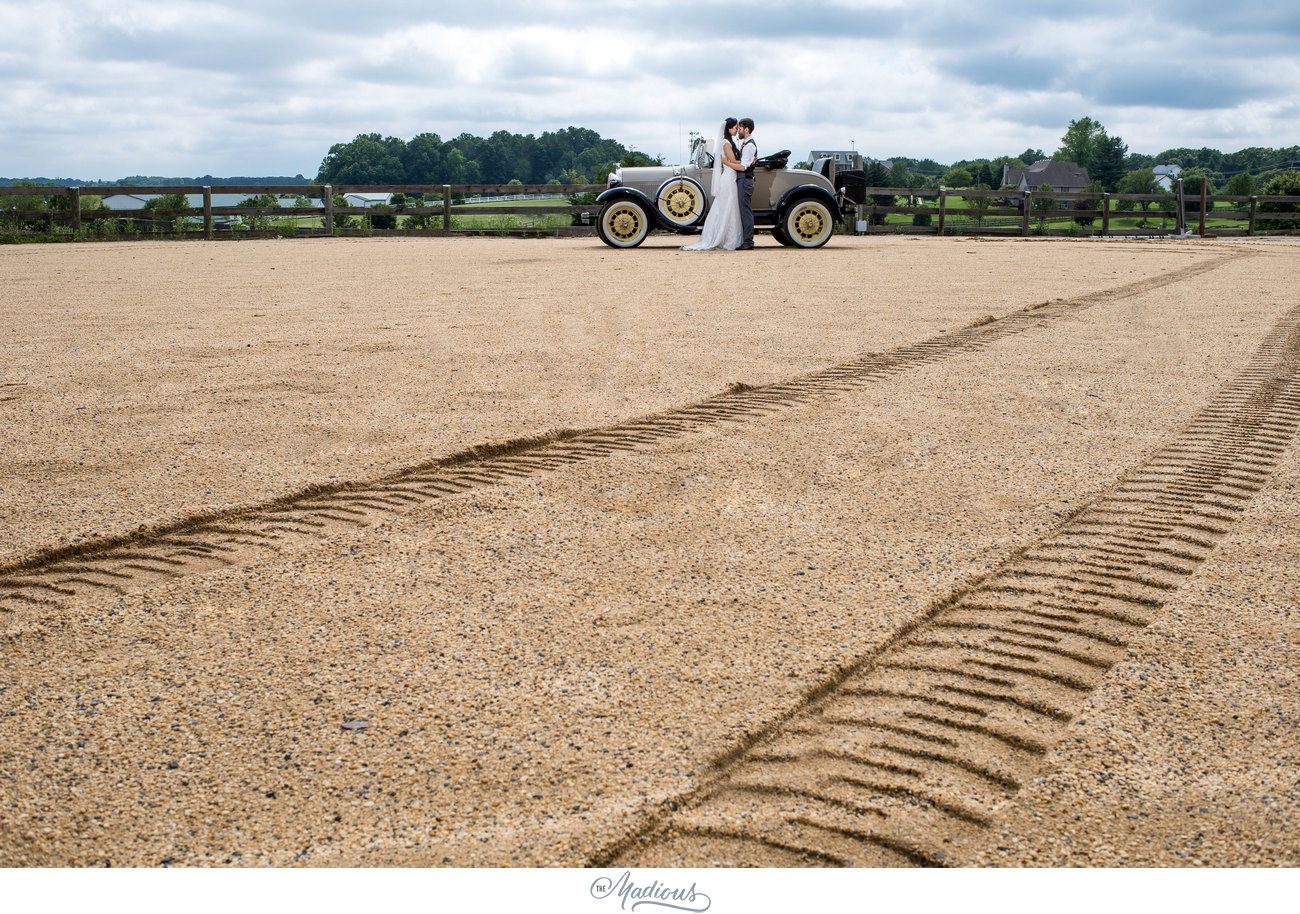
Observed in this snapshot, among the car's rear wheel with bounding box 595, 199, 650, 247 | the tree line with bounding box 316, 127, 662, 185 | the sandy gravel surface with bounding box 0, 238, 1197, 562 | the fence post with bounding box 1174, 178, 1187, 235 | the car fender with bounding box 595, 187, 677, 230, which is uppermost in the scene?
the tree line with bounding box 316, 127, 662, 185

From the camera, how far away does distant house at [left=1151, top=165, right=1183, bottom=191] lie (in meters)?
113

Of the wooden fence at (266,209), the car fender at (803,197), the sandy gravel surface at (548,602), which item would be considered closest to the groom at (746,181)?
the car fender at (803,197)

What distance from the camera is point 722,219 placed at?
617 inches

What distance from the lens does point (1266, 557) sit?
2.85 m

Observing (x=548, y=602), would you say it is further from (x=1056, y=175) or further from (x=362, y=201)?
(x=1056, y=175)

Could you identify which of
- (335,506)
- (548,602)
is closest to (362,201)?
(335,506)

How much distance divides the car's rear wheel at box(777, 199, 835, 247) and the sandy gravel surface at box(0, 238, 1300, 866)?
33.3ft

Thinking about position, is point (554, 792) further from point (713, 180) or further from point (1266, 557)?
point (713, 180)

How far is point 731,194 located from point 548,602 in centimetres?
1370

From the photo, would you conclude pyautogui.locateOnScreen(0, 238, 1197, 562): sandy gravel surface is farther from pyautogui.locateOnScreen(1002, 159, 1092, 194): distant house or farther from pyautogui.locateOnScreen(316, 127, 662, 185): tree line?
pyautogui.locateOnScreen(1002, 159, 1092, 194): distant house

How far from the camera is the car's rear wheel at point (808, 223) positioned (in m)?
16.1

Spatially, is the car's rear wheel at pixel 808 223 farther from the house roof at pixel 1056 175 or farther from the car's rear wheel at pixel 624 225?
the house roof at pixel 1056 175

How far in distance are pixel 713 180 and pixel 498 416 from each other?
12.1 m
